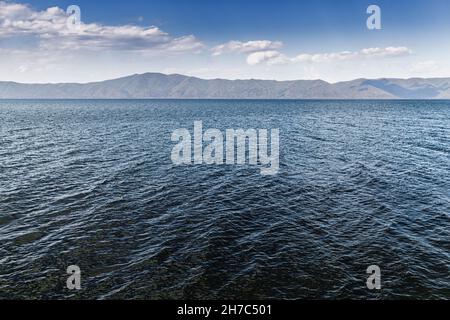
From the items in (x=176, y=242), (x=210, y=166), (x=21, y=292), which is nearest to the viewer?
(x=21, y=292)

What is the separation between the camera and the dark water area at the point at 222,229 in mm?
20734

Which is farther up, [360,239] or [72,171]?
[72,171]

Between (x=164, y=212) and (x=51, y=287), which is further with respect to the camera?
(x=164, y=212)

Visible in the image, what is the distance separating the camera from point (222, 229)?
2889cm

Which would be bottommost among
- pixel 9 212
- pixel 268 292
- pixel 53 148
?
pixel 268 292

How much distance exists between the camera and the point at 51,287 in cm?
2031

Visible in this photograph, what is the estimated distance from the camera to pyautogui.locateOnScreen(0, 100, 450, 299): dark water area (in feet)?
68.0

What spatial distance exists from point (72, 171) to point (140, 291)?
3299 centimetres

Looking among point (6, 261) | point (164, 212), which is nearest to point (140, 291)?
point (6, 261)

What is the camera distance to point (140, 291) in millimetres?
19984

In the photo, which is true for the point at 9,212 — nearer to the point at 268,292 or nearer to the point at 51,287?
the point at 51,287

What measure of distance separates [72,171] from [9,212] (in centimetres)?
A: 1611

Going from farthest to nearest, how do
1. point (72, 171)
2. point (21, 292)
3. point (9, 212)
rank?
point (72, 171), point (9, 212), point (21, 292)

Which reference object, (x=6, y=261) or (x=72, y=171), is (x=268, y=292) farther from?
(x=72, y=171)
